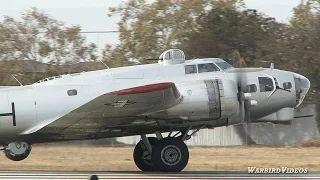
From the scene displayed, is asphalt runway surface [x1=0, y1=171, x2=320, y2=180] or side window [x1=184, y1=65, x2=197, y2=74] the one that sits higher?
side window [x1=184, y1=65, x2=197, y2=74]

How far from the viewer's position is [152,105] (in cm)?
1819

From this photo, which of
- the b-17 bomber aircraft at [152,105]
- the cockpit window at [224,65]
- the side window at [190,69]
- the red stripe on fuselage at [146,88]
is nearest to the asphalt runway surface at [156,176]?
the b-17 bomber aircraft at [152,105]

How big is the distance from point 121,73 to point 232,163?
5909mm

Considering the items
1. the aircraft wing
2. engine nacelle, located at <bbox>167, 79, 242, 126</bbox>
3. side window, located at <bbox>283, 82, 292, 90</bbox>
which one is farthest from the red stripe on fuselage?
side window, located at <bbox>283, 82, 292, 90</bbox>

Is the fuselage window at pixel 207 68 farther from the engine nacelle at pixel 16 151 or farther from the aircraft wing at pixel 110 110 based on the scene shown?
the engine nacelle at pixel 16 151

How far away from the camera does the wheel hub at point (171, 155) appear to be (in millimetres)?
→ 18797

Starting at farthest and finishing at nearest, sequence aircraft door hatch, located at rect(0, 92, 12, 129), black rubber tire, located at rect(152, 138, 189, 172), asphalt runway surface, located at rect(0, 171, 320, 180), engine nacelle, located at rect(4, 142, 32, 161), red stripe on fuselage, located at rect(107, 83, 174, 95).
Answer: engine nacelle, located at rect(4, 142, 32, 161) < black rubber tire, located at rect(152, 138, 189, 172) < aircraft door hatch, located at rect(0, 92, 12, 129) < asphalt runway surface, located at rect(0, 171, 320, 180) < red stripe on fuselage, located at rect(107, 83, 174, 95)

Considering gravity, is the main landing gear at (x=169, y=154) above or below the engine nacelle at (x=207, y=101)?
below

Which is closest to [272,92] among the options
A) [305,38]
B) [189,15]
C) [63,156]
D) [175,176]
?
[175,176]

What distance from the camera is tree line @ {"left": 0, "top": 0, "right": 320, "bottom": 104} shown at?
151 ft

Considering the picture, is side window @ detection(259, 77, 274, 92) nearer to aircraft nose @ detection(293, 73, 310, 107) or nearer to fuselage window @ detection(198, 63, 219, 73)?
aircraft nose @ detection(293, 73, 310, 107)

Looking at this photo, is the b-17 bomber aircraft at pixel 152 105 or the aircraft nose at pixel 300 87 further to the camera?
the aircraft nose at pixel 300 87

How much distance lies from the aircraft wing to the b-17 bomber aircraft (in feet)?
0.08

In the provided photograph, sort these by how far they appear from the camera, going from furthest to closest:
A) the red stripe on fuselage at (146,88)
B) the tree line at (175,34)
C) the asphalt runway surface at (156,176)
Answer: the tree line at (175,34) → the asphalt runway surface at (156,176) → the red stripe on fuselage at (146,88)
